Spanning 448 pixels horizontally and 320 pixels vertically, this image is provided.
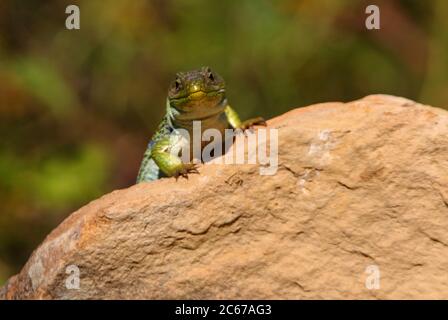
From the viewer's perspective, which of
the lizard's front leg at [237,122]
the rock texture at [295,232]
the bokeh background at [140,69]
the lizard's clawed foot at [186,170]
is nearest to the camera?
the rock texture at [295,232]

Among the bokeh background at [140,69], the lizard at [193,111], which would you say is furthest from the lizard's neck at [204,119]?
the bokeh background at [140,69]

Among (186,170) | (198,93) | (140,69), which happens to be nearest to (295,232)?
(186,170)

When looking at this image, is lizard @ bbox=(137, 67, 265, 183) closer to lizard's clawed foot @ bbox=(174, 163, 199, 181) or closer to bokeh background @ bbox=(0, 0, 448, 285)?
lizard's clawed foot @ bbox=(174, 163, 199, 181)

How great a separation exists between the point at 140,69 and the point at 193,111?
10.5 feet

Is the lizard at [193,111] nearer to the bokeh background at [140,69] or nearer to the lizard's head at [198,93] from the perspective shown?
the lizard's head at [198,93]

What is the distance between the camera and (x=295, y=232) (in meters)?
5.03

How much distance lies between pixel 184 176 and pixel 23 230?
416cm

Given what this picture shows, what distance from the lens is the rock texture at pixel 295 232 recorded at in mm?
4984

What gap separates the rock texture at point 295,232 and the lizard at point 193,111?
97 centimetres

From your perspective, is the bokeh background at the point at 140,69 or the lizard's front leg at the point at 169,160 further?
the bokeh background at the point at 140,69

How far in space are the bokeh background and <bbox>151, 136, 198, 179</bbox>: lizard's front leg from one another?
267 cm

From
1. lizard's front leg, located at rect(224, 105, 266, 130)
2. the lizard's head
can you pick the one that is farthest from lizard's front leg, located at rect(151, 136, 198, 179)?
lizard's front leg, located at rect(224, 105, 266, 130)

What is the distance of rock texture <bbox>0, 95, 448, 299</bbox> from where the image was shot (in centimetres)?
498
